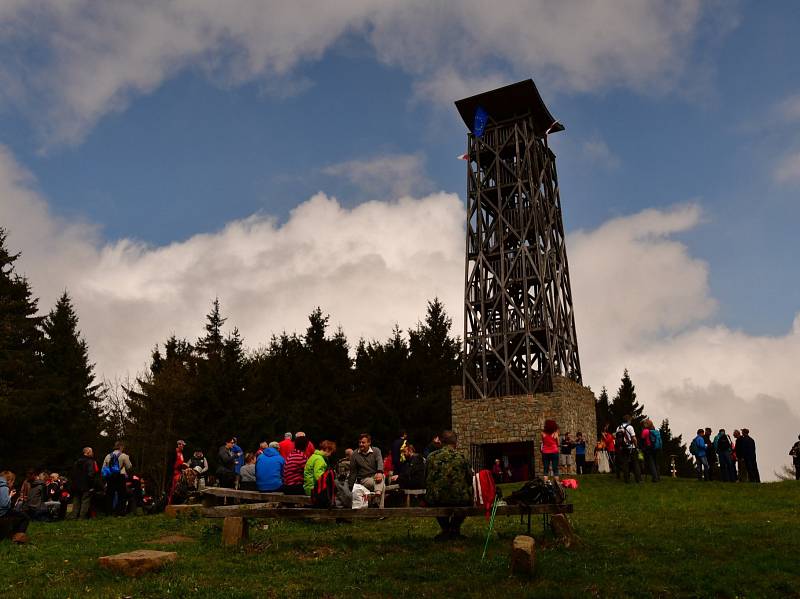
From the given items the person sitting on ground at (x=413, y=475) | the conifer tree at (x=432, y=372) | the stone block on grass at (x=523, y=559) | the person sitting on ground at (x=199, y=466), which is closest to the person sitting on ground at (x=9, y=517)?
the person sitting on ground at (x=199, y=466)

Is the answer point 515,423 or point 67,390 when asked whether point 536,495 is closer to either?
point 515,423

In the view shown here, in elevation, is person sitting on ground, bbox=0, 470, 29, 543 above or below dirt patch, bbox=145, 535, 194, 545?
above

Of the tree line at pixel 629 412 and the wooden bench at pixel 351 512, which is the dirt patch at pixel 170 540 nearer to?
the wooden bench at pixel 351 512

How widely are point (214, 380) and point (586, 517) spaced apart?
70.3 ft

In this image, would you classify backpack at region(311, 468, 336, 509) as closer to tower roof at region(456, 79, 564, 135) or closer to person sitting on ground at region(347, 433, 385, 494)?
person sitting on ground at region(347, 433, 385, 494)

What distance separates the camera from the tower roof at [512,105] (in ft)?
122

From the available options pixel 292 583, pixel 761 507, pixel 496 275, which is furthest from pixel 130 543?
pixel 496 275

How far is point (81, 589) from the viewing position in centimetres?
787

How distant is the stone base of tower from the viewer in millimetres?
31750

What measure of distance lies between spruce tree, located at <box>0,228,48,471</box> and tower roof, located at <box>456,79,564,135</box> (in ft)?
77.0

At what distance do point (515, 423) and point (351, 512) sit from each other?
77.1 ft

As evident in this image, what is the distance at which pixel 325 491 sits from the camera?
404 inches

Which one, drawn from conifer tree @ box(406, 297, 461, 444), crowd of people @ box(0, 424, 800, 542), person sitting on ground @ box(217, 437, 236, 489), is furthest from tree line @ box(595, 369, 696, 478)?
person sitting on ground @ box(217, 437, 236, 489)

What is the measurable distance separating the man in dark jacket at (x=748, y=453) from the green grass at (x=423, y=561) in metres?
9.08
